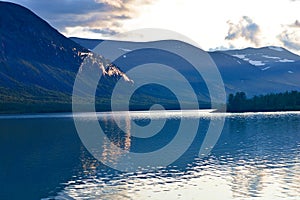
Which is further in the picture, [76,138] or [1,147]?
Result: [76,138]

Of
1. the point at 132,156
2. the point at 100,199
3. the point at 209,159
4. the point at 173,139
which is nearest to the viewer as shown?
the point at 100,199

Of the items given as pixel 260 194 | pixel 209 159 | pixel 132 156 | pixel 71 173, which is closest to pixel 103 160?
pixel 132 156

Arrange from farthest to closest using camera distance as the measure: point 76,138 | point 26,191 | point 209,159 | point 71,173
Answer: point 76,138, point 209,159, point 71,173, point 26,191

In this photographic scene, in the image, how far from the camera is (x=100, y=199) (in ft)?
145

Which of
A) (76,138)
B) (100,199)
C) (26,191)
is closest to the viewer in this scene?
(100,199)

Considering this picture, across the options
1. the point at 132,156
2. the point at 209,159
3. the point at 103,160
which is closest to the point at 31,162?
the point at 103,160

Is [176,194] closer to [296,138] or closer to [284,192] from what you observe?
[284,192]

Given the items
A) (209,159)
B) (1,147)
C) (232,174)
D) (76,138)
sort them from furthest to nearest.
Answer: (76,138) < (1,147) < (209,159) < (232,174)

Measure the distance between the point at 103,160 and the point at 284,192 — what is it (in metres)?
35.6

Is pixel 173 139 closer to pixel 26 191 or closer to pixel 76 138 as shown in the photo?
pixel 76 138

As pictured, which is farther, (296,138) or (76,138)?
(76,138)

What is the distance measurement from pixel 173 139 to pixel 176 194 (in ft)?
198

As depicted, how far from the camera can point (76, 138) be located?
115438 millimetres

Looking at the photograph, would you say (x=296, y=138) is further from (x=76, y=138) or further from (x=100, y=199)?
(x=100, y=199)
